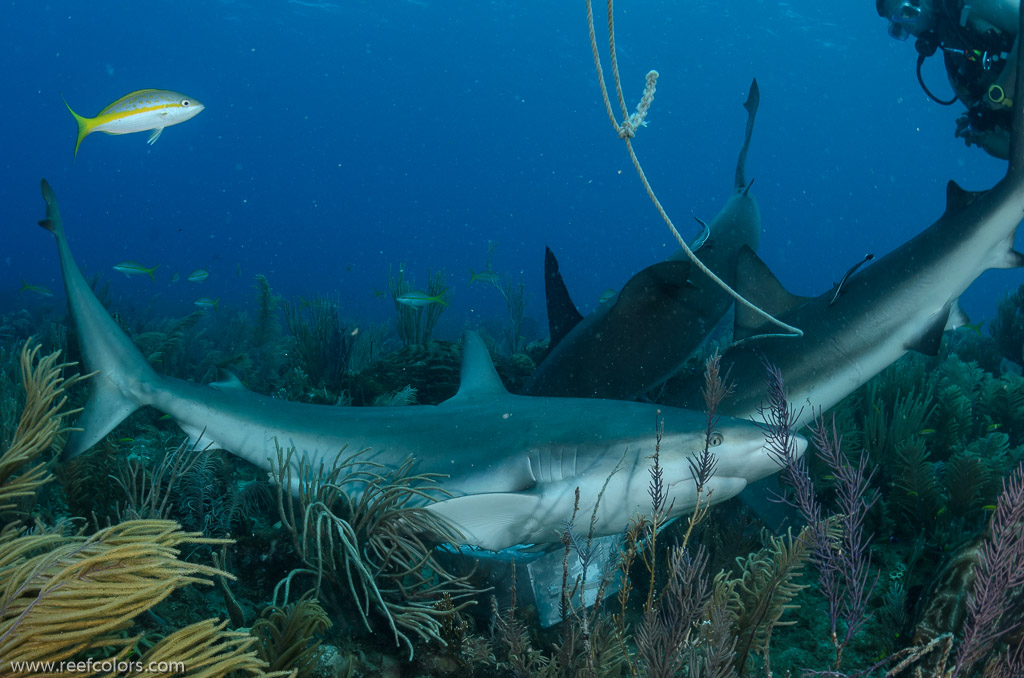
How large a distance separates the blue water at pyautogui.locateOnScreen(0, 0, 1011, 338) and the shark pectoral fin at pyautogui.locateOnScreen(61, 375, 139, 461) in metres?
40.0

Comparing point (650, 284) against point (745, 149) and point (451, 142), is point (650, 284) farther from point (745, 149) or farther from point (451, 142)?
point (451, 142)

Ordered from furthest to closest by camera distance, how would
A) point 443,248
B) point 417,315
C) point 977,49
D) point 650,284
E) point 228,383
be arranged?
point 443,248, point 417,315, point 977,49, point 650,284, point 228,383

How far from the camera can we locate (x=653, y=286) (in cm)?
489

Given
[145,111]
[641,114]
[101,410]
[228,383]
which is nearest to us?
[641,114]

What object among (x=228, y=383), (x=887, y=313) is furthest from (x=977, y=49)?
(x=228, y=383)

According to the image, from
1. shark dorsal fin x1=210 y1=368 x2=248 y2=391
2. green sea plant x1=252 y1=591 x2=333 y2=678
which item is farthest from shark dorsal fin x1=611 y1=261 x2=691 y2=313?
green sea plant x1=252 y1=591 x2=333 y2=678

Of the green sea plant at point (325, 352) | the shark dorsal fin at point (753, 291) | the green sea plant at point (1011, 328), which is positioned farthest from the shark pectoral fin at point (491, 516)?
the green sea plant at point (1011, 328)

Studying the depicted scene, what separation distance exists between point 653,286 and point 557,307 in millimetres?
1489

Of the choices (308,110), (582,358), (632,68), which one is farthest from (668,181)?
(582,358)

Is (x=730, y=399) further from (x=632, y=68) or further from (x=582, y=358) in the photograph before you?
(x=632, y=68)

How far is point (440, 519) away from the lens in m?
2.86

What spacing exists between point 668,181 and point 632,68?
66287mm

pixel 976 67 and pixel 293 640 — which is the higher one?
pixel 976 67

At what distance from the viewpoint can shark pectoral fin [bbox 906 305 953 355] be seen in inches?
174
